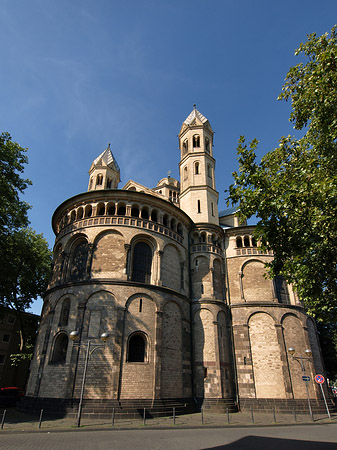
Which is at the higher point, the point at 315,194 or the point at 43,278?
the point at 43,278

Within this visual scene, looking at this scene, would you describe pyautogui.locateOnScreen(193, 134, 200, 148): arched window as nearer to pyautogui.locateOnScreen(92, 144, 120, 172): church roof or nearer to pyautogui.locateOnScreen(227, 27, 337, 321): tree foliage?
pyautogui.locateOnScreen(92, 144, 120, 172): church roof

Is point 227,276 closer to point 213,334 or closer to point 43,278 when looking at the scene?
point 213,334

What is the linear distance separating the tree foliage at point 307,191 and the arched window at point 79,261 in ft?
41.3

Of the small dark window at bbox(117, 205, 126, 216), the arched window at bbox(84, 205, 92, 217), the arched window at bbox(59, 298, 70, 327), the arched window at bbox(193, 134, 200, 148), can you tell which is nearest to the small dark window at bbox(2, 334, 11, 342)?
the arched window at bbox(59, 298, 70, 327)

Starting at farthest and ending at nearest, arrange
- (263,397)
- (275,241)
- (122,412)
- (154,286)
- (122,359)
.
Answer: (263,397), (154,286), (122,359), (122,412), (275,241)

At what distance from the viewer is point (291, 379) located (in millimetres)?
23172

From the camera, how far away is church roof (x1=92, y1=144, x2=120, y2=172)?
33938 millimetres

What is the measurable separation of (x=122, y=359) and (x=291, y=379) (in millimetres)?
14286

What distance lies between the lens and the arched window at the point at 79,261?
21547 millimetres

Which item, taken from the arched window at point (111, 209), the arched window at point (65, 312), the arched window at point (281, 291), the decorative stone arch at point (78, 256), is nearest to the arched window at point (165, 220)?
the arched window at point (111, 209)

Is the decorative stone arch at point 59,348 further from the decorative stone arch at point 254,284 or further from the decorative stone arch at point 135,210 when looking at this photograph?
the decorative stone arch at point 254,284

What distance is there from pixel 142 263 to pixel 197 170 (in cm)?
1508

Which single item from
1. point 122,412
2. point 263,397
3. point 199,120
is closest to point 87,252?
point 122,412

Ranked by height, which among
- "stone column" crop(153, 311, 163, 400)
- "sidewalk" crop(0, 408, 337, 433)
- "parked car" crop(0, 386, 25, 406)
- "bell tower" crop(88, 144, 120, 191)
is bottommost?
"sidewalk" crop(0, 408, 337, 433)
